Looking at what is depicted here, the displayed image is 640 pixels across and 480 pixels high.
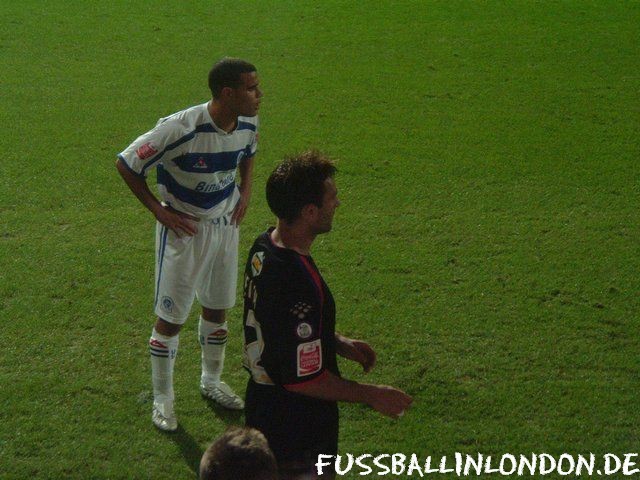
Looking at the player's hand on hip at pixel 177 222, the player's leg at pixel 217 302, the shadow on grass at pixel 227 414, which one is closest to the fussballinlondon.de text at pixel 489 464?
the shadow on grass at pixel 227 414

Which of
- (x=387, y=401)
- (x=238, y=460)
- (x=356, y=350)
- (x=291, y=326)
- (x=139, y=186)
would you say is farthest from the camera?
(x=139, y=186)

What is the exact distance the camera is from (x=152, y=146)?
4.40 m

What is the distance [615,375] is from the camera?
5340 mm

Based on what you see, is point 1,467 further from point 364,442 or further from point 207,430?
point 364,442

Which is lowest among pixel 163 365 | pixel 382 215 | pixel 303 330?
pixel 163 365

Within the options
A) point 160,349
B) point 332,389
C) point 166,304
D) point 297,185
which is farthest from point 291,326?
point 160,349

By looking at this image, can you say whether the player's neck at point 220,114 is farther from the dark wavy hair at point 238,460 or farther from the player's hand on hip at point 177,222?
the dark wavy hair at point 238,460

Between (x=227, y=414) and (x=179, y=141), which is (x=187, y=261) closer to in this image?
(x=179, y=141)

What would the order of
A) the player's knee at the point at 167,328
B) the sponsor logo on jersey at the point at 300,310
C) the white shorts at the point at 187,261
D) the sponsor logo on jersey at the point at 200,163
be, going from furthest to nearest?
1. the player's knee at the point at 167,328
2. the white shorts at the point at 187,261
3. the sponsor logo on jersey at the point at 200,163
4. the sponsor logo on jersey at the point at 300,310

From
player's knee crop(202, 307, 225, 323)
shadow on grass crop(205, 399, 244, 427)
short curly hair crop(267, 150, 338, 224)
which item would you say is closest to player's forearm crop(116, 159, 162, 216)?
player's knee crop(202, 307, 225, 323)

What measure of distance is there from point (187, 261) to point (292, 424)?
5.22 ft

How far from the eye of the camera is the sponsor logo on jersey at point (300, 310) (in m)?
3.08

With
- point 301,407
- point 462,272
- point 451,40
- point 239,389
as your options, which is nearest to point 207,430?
point 239,389

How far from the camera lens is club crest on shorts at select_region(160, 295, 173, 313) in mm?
4643
